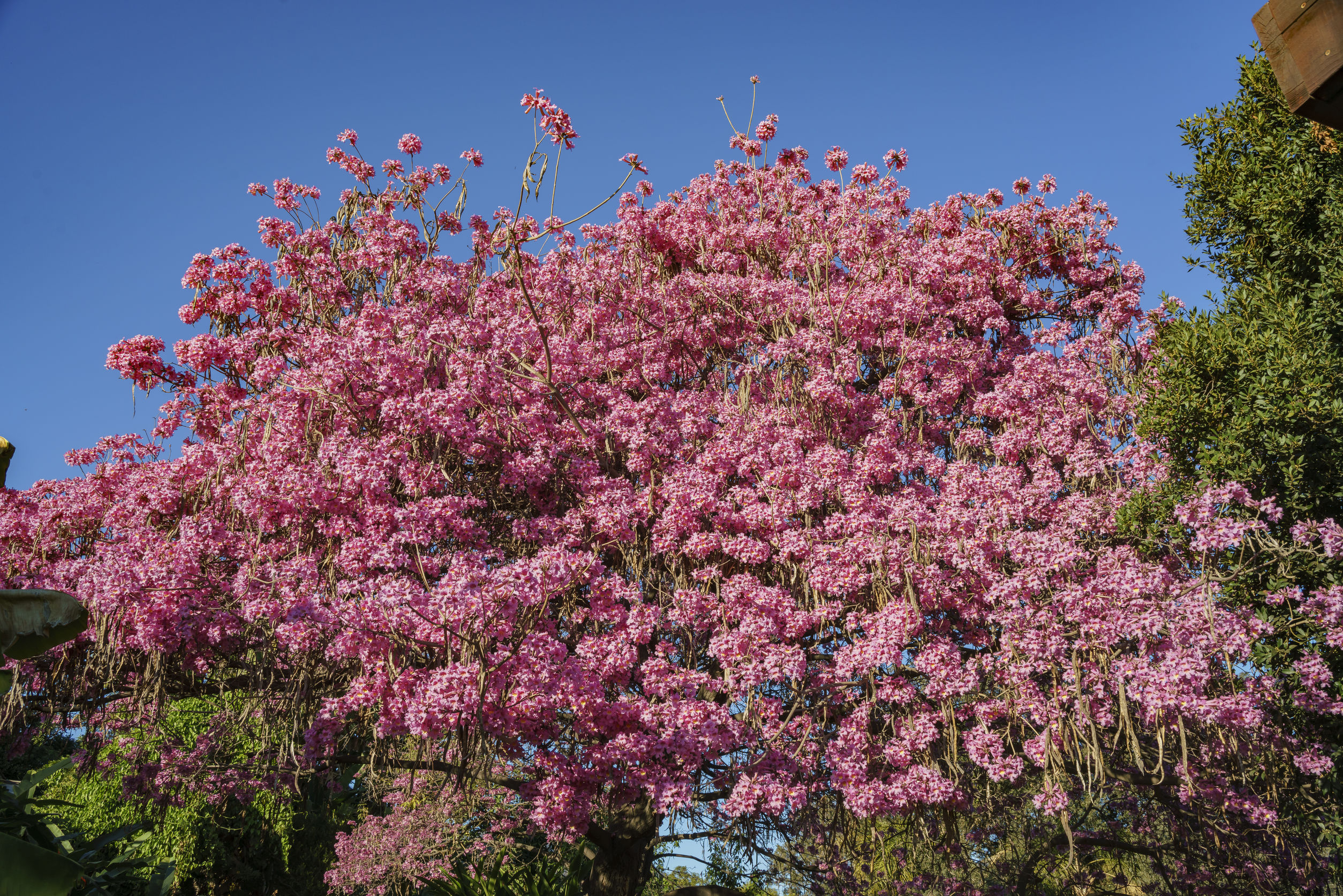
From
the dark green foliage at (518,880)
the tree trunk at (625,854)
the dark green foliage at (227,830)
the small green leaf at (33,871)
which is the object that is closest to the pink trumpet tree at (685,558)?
the tree trunk at (625,854)

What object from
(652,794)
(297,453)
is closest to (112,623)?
(297,453)

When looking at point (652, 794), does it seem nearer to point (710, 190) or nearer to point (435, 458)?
point (435, 458)

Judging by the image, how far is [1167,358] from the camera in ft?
27.3

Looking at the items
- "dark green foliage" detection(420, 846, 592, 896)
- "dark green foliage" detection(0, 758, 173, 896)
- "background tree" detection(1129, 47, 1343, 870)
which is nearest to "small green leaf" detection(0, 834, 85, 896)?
"dark green foliage" detection(0, 758, 173, 896)

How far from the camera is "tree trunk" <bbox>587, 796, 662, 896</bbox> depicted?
9.95 metres

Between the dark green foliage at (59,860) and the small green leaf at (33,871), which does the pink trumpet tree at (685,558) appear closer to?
the dark green foliage at (59,860)

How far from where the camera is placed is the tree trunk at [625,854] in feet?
32.6

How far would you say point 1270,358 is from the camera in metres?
7.21

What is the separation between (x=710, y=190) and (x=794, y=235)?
1881 mm

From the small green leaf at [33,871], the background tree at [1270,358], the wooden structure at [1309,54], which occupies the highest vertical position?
the background tree at [1270,358]

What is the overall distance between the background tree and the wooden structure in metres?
6.71

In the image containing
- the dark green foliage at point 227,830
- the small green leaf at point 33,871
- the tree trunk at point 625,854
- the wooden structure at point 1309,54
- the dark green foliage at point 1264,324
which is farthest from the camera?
the dark green foliage at point 227,830

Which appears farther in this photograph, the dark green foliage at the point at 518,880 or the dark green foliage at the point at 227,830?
the dark green foliage at the point at 227,830

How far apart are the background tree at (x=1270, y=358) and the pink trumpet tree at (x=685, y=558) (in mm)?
298
